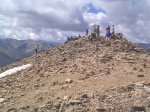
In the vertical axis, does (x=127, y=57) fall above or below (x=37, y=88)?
above

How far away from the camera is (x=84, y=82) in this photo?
29516 millimetres

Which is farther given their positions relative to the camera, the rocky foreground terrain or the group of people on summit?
the group of people on summit

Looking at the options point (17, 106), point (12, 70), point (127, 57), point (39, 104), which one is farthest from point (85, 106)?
point (12, 70)

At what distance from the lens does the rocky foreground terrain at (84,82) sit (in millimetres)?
24719

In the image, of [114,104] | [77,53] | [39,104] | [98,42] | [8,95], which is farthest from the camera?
[98,42]

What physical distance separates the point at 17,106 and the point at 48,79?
545 centimetres

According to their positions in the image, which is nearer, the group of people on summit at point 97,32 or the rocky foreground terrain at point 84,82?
the rocky foreground terrain at point 84,82

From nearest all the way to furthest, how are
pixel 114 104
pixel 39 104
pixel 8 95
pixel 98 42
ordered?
pixel 114 104, pixel 39 104, pixel 8 95, pixel 98 42

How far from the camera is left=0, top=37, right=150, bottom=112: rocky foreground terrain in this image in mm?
24719

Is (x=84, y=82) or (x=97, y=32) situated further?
(x=97, y=32)

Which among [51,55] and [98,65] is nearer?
[98,65]

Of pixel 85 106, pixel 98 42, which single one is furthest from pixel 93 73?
pixel 98 42

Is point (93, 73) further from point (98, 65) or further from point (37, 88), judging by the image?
point (37, 88)

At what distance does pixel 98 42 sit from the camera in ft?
139
